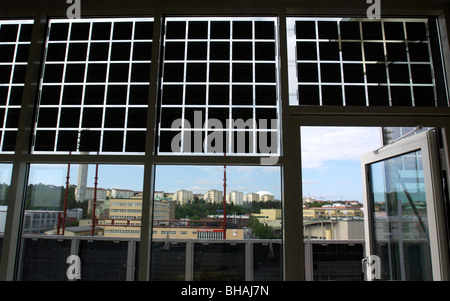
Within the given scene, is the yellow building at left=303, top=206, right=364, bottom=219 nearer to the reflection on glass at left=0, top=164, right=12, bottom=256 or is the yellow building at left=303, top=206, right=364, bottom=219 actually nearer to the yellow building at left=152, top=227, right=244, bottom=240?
the yellow building at left=152, top=227, right=244, bottom=240

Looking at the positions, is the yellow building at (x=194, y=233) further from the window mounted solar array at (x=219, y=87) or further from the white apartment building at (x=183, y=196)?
the window mounted solar array at (x=219, y=87)

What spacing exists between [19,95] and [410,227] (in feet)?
10.5

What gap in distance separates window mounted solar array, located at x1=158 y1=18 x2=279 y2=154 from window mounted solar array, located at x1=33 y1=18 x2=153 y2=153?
0.19 m

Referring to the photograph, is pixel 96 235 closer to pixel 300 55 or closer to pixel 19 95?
pixel 19 95

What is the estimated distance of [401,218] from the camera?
2.47 meters

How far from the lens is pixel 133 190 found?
230 cm

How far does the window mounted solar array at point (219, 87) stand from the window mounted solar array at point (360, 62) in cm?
23

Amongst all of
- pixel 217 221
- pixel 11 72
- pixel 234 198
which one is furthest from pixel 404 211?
pixel 11 72

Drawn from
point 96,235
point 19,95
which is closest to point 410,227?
point 96,235

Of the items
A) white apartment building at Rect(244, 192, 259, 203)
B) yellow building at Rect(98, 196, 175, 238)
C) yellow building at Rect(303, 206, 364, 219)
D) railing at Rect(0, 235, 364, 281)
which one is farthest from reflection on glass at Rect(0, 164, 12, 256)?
yellow building at Rect(303, 206, 364, 219)

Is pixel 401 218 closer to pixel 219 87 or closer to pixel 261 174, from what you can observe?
pixel 261 174

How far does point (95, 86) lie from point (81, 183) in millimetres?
762

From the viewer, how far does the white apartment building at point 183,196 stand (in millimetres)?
2297

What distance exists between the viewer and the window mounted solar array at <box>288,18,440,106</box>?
2.41m
